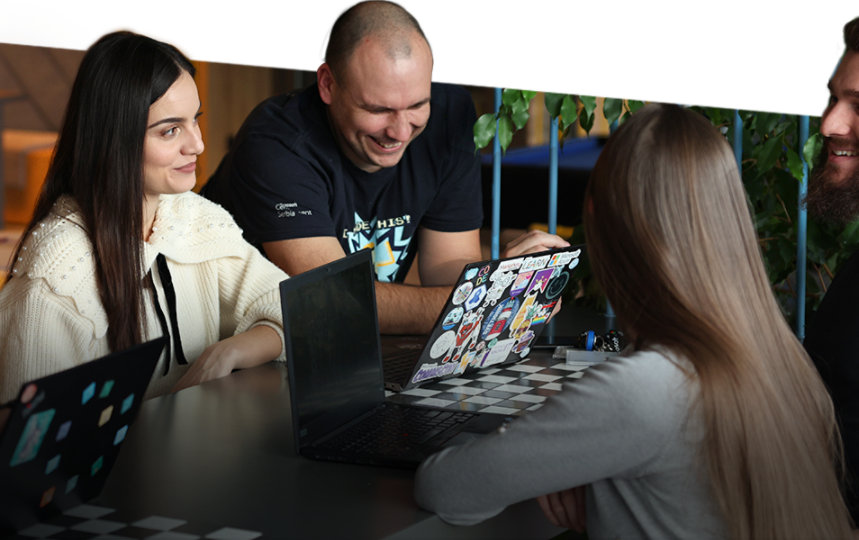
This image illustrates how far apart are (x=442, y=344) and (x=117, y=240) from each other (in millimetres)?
602

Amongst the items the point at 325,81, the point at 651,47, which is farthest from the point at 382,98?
the point at 651,47

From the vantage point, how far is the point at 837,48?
8.65 ft

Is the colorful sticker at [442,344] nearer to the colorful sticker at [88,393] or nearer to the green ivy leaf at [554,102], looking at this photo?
the colorful sticker at [88,393]

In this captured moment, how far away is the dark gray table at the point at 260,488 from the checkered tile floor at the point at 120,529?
0.01 metres

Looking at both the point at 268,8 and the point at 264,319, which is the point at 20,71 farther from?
the point at 264,319

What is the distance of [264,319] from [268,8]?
0.82 meters

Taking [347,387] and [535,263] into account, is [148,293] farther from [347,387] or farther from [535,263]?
[535,263]

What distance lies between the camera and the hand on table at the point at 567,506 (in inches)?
48.6

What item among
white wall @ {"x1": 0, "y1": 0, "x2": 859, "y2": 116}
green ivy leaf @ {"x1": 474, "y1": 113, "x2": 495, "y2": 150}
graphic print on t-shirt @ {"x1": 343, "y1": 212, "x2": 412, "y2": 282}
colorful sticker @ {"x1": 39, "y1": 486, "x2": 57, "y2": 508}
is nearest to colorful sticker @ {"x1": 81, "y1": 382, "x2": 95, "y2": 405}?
colorful sticker @ {"x1": 39, "y1": 486, "x2": 57, "y2": 508}

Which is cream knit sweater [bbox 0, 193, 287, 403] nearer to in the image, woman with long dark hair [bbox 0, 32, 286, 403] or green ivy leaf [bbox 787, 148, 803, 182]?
woman with long dark hair [bbox 0, 32, 286, 403]

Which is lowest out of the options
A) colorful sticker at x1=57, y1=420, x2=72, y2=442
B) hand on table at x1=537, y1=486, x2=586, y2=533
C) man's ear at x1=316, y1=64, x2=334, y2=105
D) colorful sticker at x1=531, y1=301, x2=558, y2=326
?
hand on table at x1=537, y1=486, x2=586, y2=533

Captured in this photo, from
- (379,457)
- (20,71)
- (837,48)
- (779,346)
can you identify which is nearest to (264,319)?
(379,457)

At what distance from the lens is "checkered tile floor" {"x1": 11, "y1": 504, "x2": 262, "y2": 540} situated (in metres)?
1.08

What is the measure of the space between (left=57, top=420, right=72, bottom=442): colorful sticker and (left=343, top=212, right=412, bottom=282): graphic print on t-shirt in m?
1.36
